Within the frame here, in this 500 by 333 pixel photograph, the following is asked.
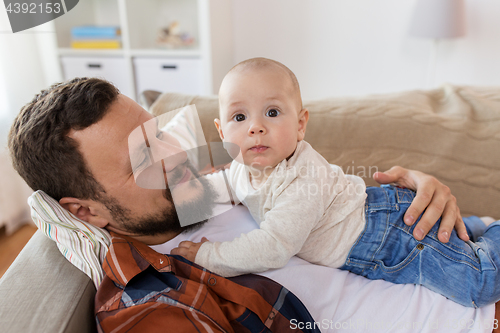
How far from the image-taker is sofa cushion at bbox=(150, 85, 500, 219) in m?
1.20

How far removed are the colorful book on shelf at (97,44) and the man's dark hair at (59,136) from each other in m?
1.67

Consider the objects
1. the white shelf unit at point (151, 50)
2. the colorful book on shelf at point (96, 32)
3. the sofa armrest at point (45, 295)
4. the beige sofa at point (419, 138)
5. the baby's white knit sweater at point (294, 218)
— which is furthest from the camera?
the colorful book on shelf at point (96, 32)

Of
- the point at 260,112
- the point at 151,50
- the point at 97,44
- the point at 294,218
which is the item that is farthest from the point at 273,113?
the point at 97,44

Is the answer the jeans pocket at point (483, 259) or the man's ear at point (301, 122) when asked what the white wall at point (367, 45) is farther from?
the jeans pocket at point (483, 259)

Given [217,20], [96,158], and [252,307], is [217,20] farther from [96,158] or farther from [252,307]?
[252,307]

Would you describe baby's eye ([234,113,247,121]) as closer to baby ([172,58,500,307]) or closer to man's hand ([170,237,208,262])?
baby ([172,58,500,307])

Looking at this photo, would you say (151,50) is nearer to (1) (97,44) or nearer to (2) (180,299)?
(1) (97,44)

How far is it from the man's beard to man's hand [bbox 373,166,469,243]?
19.3 inches

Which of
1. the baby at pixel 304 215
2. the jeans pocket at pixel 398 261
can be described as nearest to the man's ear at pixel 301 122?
the baby at pixel 304 215

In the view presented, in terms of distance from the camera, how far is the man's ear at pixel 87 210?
838 millimetres

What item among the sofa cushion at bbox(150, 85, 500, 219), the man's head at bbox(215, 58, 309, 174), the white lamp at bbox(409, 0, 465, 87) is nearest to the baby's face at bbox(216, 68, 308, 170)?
the man's head at bbox(215, 58, 309, 174)

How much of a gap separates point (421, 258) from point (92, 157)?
0.81 meters

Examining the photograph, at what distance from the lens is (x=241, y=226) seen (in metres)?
0.94

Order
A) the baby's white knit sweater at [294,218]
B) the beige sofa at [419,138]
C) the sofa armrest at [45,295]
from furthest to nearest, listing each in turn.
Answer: the beige sofa at [419,138], the baby's white knit sweater at [294,218], the sofa armrest at [45,295]
